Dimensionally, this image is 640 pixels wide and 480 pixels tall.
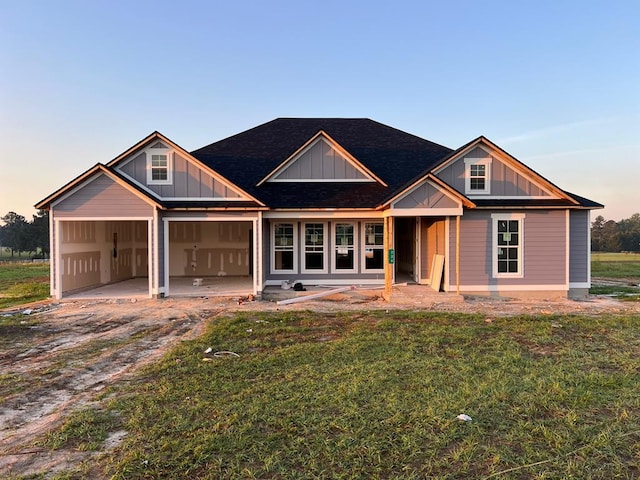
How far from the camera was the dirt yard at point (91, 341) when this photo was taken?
13.3 feet

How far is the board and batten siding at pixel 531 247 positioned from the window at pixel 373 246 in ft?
10.8

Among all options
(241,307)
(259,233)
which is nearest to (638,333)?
(241,307)

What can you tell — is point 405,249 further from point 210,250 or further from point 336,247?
point 210,250

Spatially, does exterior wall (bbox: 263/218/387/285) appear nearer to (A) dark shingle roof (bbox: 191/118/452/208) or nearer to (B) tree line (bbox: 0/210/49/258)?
(A) dark shingle roof (bbox: 191/118/452/208)

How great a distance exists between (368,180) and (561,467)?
1322 cm

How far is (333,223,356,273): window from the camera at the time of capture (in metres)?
15.3

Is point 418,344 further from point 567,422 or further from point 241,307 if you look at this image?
point 241,307

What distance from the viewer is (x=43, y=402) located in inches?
190

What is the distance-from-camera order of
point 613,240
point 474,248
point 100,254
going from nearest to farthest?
point 474,248 → point 100,254 → point 613,240

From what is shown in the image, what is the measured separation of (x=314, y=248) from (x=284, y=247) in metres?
1.15

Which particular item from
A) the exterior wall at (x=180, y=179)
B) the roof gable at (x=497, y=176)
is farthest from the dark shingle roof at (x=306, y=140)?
the exterior wall at (x=180, y=179)

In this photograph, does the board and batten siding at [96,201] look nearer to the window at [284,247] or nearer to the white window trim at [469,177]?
the window at [284,247]

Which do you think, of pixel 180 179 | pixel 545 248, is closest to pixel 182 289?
pixel 180 179

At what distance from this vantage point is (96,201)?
487 inches
